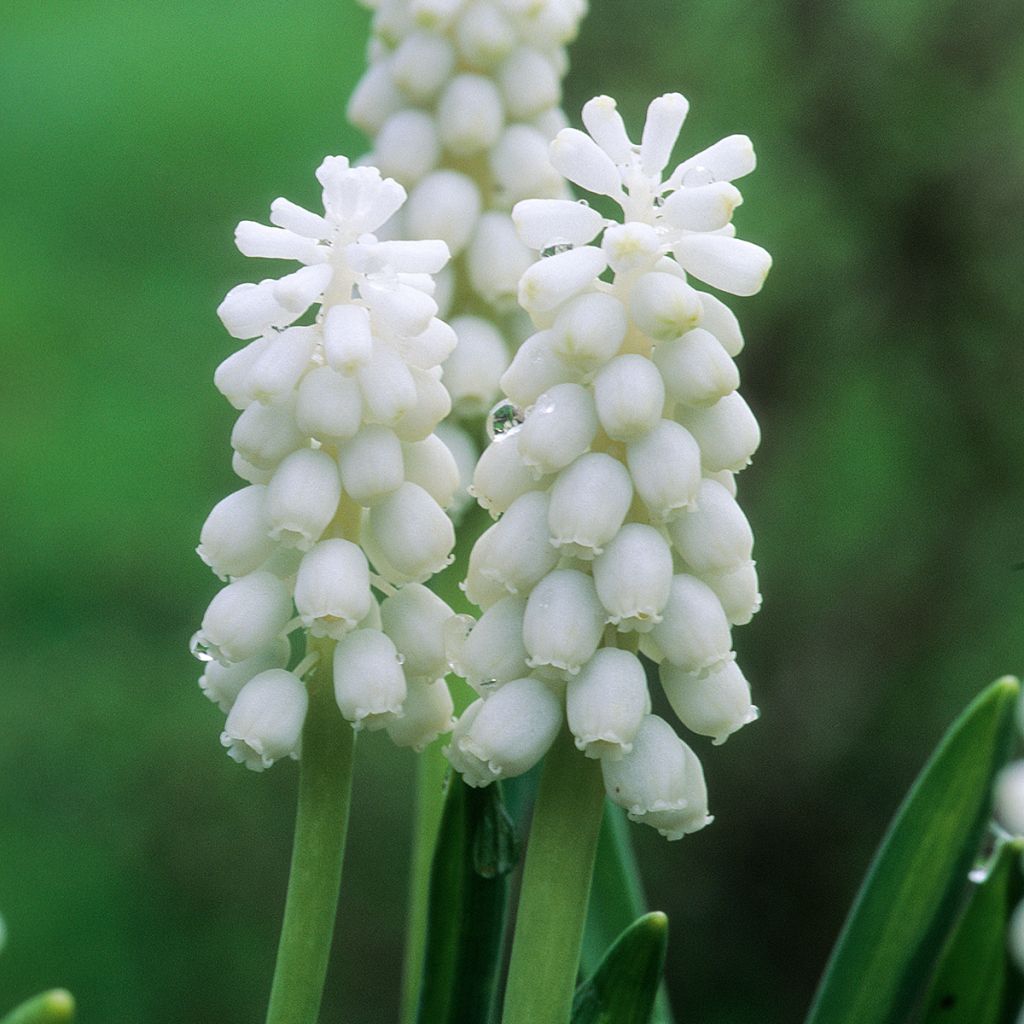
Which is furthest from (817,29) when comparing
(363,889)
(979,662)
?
(363,889)

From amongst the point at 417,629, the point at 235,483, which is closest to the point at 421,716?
the point at 417,629

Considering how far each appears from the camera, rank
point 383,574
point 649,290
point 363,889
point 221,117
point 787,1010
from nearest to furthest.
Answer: point 649,290
point 383,574
point 787,1010
point 363,889
point 221,117

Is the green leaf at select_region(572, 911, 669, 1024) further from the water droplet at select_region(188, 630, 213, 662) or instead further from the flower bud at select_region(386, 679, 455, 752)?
the water droplet at select_region(188, 630, 213, 662)

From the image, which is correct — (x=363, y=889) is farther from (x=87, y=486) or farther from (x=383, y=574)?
(x=383, y=574)

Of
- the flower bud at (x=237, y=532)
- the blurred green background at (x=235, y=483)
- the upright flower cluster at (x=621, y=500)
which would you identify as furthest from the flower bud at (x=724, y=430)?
the blurred green background at (x=235, y=483)

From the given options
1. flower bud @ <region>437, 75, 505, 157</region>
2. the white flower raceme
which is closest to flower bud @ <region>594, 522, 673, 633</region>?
the white flower raceme

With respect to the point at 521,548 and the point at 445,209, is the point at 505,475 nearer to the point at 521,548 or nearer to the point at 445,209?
the point at 521,548

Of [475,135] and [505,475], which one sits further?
[475,135]
